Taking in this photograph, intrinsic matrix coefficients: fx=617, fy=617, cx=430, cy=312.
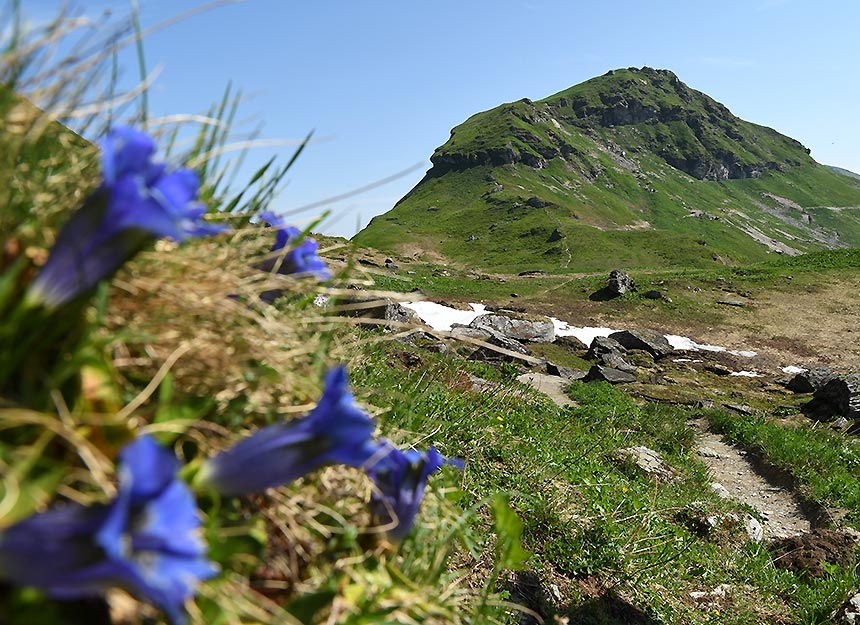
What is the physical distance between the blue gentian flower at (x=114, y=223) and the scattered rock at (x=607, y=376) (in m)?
18.8

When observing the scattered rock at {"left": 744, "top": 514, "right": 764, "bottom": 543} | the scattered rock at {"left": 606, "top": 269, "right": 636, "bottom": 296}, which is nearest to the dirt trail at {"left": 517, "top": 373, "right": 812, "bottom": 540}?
the scattered rock at {"left": 744, "top": 514, "right": 764, "bottom": 543}

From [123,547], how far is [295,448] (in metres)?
0.42

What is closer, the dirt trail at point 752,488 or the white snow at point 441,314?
the dirt trail at point 752,488

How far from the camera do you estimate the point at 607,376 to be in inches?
762

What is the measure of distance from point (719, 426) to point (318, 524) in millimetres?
15365

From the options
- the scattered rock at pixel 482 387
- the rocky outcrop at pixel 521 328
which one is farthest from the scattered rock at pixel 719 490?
the rocky outcrop at pixel 521 328

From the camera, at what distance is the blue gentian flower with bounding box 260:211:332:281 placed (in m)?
1.69

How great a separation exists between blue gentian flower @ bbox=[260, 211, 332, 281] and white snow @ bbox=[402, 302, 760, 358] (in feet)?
76.7

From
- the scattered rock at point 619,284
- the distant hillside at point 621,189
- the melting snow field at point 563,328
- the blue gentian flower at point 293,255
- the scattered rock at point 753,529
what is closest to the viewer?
the blue gentian flower at point 293,255

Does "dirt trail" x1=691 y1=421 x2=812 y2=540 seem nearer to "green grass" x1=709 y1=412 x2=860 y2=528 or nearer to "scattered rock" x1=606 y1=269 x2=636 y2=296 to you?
"green grass" x1=709 y1=412 x2=860 y2=528

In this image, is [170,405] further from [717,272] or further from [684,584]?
[717,272]

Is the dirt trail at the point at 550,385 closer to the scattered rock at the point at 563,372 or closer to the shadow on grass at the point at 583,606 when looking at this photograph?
the scattered rock at the point at 563,372

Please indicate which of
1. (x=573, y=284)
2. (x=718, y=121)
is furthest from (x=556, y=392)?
(x=718, y=121)

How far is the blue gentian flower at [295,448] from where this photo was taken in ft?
3.67
